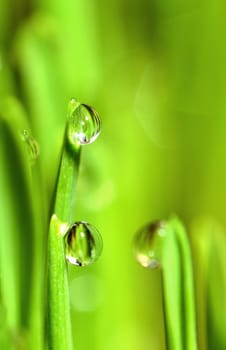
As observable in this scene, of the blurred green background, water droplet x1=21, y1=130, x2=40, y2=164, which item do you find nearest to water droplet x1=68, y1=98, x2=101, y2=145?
water droplet x1=21, y1=130, x2=40, y2=164

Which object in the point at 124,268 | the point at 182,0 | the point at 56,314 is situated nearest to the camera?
the point at 56,314

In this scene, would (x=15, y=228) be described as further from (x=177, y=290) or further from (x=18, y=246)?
(x=177, y=290)

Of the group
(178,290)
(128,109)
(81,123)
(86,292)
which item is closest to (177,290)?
(178,290)

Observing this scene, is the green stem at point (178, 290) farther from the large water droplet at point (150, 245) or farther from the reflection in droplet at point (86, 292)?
the reflection in droplet at point (86, 292)

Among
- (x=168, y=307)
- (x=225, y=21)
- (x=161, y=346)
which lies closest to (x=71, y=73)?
(x=225, y=21)

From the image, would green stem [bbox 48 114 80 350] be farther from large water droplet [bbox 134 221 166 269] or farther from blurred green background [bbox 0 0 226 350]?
blurred green background [bbox 0 0 226 350]

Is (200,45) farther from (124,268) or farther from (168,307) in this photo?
(168,307)
